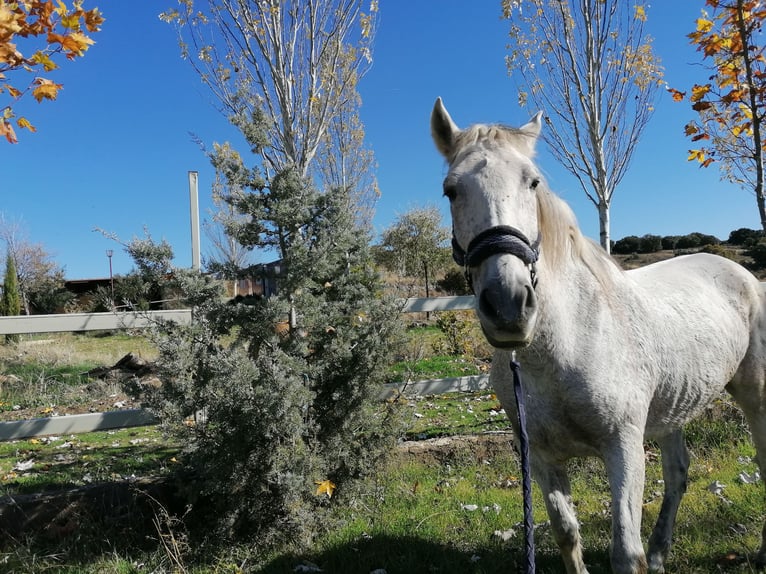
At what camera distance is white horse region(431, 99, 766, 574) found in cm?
167

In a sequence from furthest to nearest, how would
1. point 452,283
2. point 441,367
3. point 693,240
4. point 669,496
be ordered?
point 693,240 → point 452,283 → point 441,367 → point 669,496

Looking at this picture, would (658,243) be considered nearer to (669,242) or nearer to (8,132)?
(669,242)

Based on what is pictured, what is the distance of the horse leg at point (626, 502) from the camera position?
77.2 inches

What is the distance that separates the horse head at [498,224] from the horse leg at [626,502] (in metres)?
0.85

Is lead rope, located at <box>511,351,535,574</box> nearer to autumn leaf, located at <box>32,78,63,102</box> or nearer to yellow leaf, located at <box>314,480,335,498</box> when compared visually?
yellow leaf, located at <box>314,480,335,498</box>

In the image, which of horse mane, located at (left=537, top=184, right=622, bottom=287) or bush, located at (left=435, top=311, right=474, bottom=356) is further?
bush, located at (left=435, top=311, right=474, bottom=356)

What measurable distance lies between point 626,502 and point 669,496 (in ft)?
4.81

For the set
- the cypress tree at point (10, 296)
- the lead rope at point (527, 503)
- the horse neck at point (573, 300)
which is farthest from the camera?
the cypress tree at point (10, 296)

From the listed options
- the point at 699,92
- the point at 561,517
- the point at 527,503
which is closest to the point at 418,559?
Answer: the point at 561,517

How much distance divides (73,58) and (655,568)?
5.03 metres

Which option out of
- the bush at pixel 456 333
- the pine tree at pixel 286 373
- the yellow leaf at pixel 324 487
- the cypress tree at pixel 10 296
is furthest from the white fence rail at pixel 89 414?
the cypress tree at pixel 10 296

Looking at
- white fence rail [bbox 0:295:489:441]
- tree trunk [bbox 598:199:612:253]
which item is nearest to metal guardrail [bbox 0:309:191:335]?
white fence rail [bbox 0:295:489:441]

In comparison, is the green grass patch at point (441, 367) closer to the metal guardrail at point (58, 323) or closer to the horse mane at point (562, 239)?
the metal guardrail at point (58, 323)

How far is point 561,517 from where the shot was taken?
2350 millimetres
